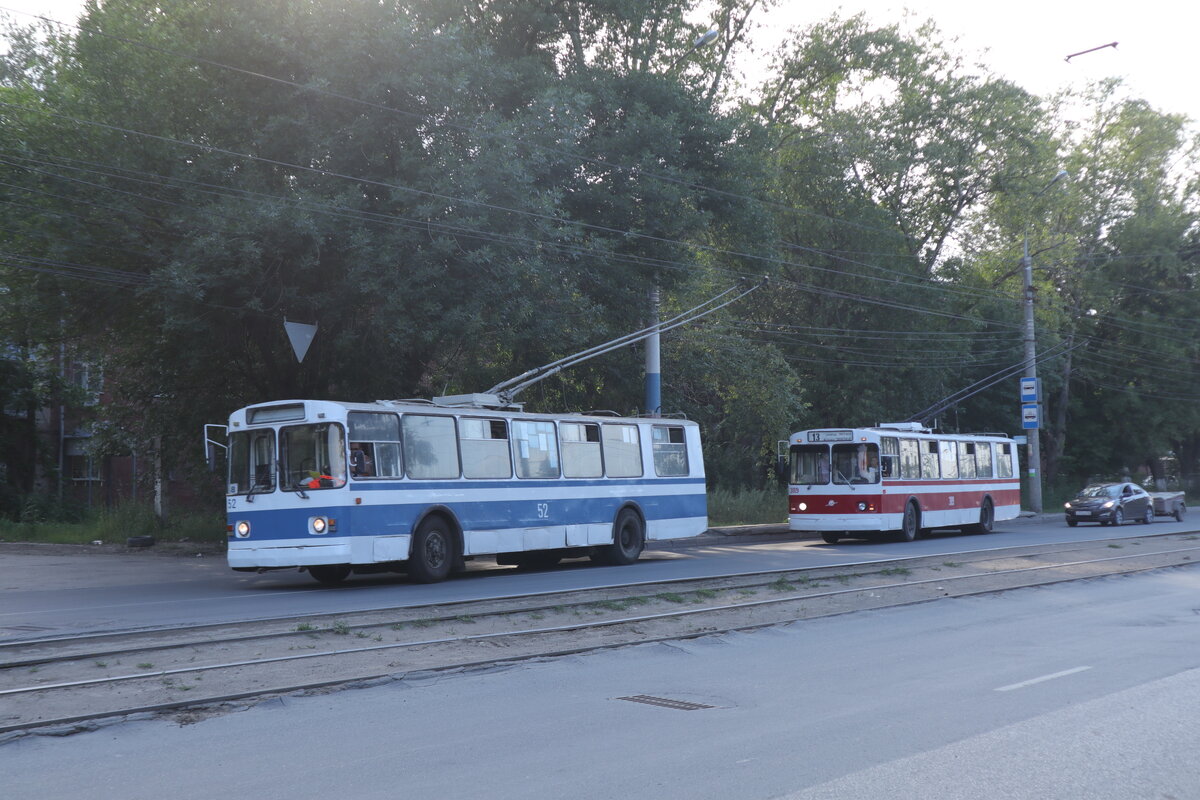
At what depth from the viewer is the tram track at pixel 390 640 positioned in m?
8.52

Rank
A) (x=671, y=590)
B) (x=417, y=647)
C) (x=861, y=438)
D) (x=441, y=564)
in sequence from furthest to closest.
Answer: (x=861, y=438)
(x=441, y=564)
(x=671, y=590)
(x=417, y=647)

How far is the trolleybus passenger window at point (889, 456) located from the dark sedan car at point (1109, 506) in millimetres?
11719

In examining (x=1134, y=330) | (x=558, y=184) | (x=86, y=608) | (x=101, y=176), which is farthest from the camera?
(x=1134, y=330)

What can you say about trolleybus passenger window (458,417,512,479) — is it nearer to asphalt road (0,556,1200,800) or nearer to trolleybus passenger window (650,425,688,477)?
trolleybus passenger window (650,425,688,477)

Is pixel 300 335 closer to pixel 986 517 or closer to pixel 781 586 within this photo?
pixel 781 586

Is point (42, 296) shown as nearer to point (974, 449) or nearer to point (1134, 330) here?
point (974, 449)

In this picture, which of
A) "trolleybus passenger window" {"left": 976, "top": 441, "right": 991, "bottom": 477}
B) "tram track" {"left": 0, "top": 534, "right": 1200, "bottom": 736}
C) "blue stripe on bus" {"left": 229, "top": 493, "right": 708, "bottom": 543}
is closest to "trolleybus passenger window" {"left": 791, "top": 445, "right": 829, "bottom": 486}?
"blue stripe on bus" {"left": 229, "top": 493, "right": 708, "bottom": 543}

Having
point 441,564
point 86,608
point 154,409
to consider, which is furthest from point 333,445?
point 154,409

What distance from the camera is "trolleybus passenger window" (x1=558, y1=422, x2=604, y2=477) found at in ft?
68.1

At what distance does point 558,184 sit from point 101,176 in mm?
8724

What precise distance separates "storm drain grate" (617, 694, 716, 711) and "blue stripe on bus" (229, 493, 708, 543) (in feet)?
27.8

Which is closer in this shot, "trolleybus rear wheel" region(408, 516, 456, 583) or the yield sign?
"trolleybus rear wheel" region(408, 516, 456, 583)

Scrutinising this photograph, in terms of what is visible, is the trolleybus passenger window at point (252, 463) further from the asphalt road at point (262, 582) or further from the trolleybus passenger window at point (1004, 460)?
the trolleybus passenger window at point (1004, 460)

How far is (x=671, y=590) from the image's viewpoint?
53.4 ft
